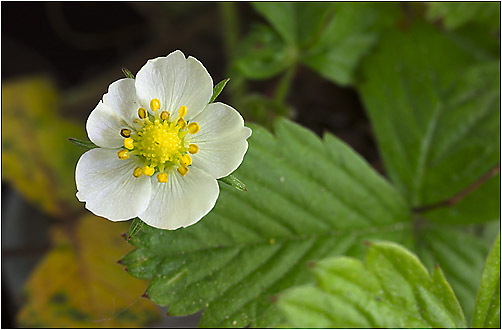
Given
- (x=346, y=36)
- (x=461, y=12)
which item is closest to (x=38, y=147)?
(x=346, y=36)

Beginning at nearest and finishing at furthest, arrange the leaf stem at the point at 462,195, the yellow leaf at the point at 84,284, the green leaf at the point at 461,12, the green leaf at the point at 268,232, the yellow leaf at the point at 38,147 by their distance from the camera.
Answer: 1. the green leaf at the point at 268,232
2. the leaf stem at the point at 462,195
3. the green leaf at the point at 461,12
4. the yellow leaf at the point at 84,284
5. the yellow leaf at the point at 38,147

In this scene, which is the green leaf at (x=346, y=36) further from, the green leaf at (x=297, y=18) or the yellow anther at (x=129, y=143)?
the yellow anther at (x=129, y=143)

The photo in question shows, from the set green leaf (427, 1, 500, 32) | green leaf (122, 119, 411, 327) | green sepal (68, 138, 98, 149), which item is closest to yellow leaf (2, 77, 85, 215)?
green leaf (122, 119, 411, 327)

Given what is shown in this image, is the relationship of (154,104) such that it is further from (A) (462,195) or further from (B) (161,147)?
(A) (462,195)

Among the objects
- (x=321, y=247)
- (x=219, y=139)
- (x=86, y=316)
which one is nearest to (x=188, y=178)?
(x=219, y=139)

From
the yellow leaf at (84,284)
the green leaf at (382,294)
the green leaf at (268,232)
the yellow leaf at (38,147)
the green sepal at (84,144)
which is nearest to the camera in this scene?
the green sepal at (84,144)

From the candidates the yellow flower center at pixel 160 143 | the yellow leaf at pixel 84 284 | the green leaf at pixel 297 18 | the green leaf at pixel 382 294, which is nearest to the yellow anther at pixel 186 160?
the yellow flower center at pixel 160 143

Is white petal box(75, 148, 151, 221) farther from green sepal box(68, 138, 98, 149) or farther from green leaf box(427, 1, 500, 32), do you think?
green leaf box(427, 1, 500, 32)
